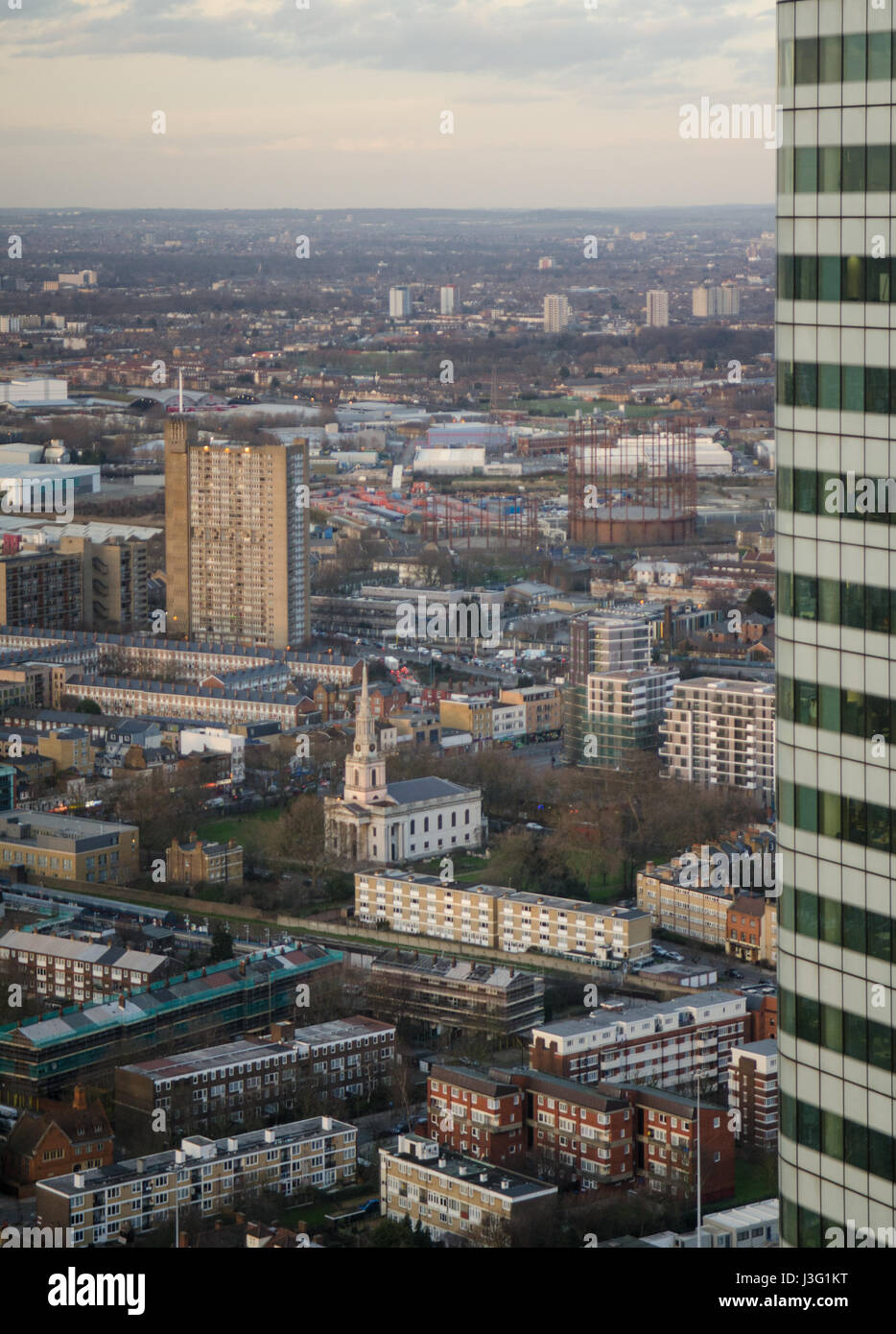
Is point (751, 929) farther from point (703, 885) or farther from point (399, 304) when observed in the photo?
point (399, 304)

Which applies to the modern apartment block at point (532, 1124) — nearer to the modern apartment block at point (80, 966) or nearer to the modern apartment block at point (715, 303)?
the modern apartment block at point (80, 966)

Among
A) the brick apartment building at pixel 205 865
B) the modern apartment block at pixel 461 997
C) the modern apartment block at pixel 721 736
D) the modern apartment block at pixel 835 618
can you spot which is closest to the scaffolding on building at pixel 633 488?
the modern apartment block at pixel 721 736

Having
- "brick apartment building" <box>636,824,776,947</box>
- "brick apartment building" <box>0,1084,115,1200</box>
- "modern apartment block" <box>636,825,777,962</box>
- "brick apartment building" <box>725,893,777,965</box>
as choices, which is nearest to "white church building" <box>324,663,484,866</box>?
"brick apartment building" <box>636,824,776,947</box>

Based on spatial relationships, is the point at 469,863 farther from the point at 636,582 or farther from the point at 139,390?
the point at 139,390

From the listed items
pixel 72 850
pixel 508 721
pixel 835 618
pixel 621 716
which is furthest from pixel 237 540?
pixel 835 618

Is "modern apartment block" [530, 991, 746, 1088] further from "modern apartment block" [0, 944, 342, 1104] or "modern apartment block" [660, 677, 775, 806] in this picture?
"modern apartment block" [660, 677, 775, 806]
